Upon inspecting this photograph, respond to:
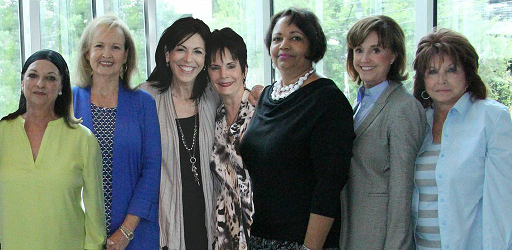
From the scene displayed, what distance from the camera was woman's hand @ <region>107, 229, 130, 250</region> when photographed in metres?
2.82

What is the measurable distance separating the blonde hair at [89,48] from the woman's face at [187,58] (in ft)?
0.70

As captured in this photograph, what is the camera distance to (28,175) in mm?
2545

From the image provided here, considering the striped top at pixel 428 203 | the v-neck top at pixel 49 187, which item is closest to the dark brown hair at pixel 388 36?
the striped top at pixel 428 203

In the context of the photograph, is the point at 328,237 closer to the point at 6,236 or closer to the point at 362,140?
the point at 362,140

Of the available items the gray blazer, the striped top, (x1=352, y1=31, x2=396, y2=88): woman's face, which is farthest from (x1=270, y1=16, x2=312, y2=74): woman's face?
the striped top

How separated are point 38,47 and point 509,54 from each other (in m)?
3.21

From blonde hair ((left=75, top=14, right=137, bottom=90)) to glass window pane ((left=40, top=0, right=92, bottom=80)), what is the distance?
5.42 feet

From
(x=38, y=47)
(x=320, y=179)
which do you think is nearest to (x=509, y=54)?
(x=320, y=179)

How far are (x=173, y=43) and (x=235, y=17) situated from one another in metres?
1.91

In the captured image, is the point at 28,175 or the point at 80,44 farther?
the point at 80,44

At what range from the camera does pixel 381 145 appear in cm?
240

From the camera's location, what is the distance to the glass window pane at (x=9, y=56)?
4398 millimetres

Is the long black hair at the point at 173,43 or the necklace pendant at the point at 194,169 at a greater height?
the long black hair at the point at 173,43

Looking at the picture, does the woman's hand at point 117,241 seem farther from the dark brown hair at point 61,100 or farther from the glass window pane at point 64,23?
the glass window pane at point 64,23
